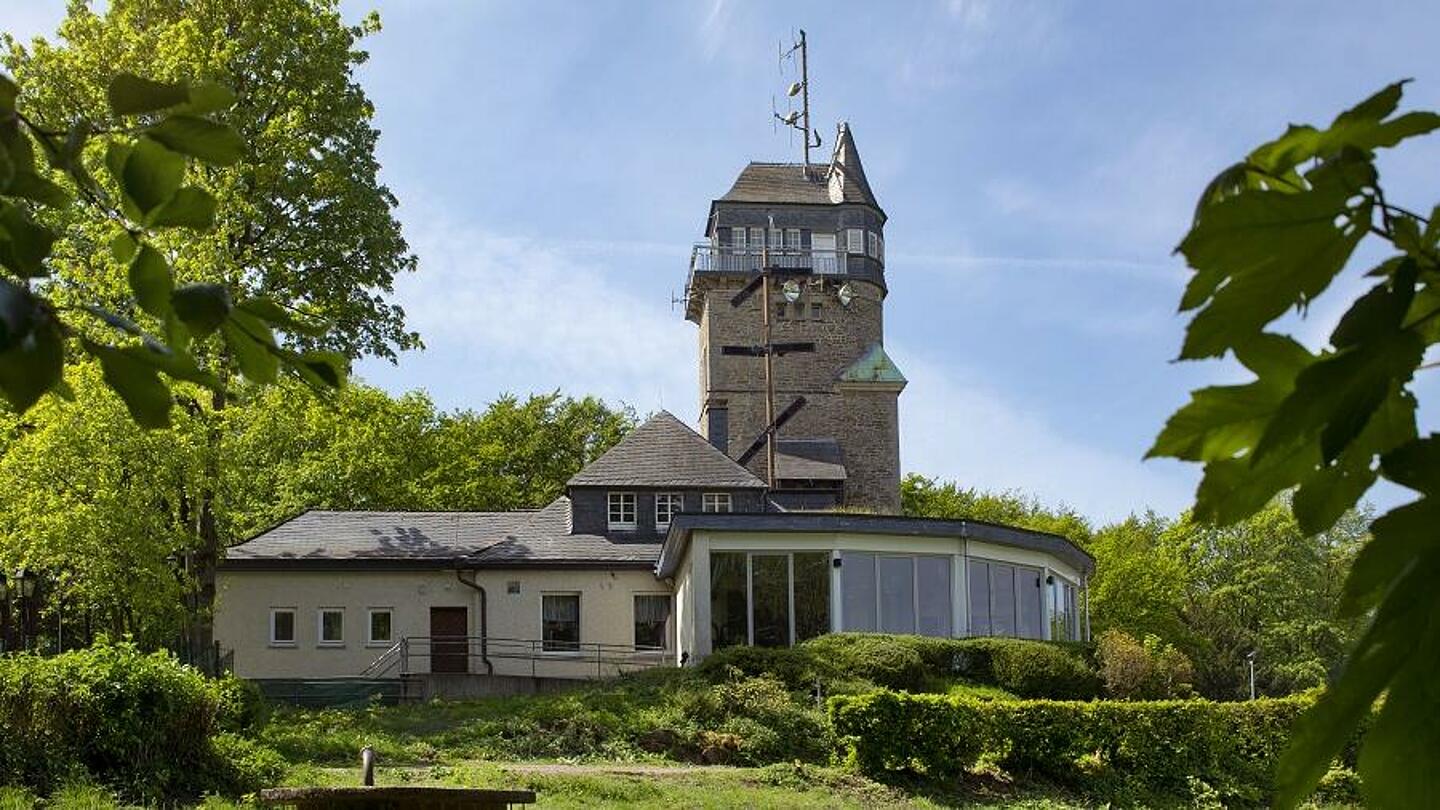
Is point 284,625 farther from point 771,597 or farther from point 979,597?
point 979,597

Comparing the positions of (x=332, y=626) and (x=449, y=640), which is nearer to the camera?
(x=449, y=640)

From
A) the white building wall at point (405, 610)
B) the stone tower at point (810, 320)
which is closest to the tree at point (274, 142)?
the white building wall at point (405, 610)

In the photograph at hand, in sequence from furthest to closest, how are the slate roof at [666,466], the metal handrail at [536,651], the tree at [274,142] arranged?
the slate roof at [666,466] → the metal handrail at [536,651] → the tree at [274,142]

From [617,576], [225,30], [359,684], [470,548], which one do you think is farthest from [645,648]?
[225,30]

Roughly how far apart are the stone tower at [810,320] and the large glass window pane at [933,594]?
18.3 meters

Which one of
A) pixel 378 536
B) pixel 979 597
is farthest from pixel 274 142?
pixel 979 597

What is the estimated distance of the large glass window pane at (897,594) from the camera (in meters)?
30.3

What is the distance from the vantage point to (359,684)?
106 feet

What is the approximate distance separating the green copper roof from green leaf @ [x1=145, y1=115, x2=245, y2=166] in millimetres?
50821

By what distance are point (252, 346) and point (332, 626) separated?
3726 cm

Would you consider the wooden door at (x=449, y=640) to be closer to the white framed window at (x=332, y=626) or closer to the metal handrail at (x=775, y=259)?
the white framed window at (x=332, y=626)

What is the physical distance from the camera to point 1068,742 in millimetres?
A: 20688

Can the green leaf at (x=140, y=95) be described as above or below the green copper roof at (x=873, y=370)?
below

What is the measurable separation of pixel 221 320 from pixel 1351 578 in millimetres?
770
